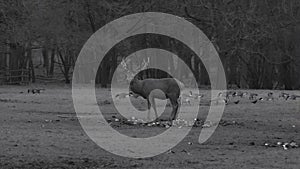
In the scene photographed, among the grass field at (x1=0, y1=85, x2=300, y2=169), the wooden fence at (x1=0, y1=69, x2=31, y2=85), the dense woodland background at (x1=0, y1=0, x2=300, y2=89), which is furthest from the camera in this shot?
the wooden fence at (x1=0, y1=69, x2=31, y2=85)

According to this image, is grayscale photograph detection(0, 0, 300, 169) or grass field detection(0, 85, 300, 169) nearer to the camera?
grass field detection(0, 85, 300, 169)

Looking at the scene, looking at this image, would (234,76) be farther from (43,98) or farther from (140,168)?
(140,168)

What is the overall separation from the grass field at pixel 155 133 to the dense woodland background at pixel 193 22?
4068 millimetres

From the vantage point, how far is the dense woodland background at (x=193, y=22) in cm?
2878

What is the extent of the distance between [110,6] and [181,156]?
97.0ft

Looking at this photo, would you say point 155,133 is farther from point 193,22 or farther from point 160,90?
point 193,22

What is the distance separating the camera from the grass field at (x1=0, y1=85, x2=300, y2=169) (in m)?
13.7

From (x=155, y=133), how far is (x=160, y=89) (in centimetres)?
464

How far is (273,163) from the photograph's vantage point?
1385cm

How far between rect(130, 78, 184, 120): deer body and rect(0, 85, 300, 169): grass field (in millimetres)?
1518

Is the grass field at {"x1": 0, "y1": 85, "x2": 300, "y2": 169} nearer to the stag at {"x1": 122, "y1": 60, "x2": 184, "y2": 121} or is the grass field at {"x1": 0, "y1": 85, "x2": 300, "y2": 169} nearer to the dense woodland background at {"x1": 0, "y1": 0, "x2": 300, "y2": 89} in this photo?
the stag at {"x1": 122, "y1": 60, "x2": 184, "y2": 121}

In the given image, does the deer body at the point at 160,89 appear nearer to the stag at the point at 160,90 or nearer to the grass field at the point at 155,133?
the stag at the point at 160,90

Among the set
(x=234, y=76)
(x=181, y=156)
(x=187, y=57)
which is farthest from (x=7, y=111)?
(x=234, y=76)

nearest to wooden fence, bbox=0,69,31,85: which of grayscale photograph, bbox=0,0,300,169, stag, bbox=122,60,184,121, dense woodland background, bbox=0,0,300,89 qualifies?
dense woodland background, bbox=0,0,300,89
